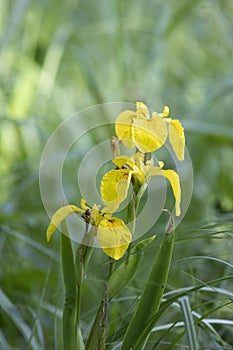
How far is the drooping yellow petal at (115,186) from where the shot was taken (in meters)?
0.90

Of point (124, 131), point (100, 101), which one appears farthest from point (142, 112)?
point (100, 101)

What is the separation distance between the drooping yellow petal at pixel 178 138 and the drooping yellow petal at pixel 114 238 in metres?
0.13

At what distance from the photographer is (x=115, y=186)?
90cm

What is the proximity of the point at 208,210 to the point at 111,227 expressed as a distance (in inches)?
40.9

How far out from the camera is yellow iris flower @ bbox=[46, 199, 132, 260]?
89cm

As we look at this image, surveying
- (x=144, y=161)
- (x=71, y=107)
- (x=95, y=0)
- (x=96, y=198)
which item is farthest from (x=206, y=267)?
(x=95, y=0)

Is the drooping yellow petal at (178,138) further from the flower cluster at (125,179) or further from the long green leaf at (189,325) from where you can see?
the long green leaf at (189,325)

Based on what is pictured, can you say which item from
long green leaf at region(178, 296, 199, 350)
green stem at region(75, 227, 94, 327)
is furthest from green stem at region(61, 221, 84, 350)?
long green leaf at region(178, 296, 199, 350)

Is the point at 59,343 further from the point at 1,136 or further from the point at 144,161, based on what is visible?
the point at 1,136

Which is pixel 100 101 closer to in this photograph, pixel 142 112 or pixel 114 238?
pixel 142 112

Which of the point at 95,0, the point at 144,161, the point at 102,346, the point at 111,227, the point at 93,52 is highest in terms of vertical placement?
the point at 95,0

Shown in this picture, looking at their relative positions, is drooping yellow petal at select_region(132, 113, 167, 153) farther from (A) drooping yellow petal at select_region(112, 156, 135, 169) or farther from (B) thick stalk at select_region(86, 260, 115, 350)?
(B) thick stalk at select_region(86, 260, 115, 350)

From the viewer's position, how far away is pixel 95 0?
3.40m

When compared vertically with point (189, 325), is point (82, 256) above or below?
above
